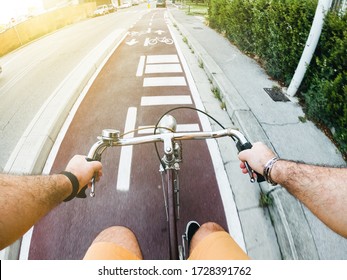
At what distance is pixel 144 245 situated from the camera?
2641 mm

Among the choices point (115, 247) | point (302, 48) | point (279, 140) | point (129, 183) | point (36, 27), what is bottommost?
point (36, 27)

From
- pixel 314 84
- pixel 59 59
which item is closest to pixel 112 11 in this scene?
pixel 59 59

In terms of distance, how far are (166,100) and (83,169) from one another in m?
4.35

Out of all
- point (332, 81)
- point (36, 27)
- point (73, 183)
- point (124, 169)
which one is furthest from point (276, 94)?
point (36, 27)

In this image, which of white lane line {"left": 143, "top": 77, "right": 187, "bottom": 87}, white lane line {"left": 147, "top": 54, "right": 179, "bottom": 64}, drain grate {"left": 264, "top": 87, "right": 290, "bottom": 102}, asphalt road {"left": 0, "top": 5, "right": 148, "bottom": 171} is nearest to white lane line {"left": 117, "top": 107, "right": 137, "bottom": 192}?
asphalt road {"left": 0, "top": 5, "right": 148, "bottom": 171}

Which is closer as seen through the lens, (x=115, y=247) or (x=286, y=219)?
(x=115, y=247)

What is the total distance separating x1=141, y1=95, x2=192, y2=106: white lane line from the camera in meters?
5.56

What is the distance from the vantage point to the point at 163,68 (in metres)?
7.80

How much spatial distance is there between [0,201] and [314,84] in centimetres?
496

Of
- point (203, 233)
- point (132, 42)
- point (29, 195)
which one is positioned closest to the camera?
point (29, 195)

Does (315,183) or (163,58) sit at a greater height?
(315,183)

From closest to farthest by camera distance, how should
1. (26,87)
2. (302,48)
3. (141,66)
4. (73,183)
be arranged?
(73,183) < (302,48) < (26,87) < (141,66)

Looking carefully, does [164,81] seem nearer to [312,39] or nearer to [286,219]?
[312,39]

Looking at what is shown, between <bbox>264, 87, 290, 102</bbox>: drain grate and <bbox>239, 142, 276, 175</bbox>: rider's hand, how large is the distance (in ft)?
13.0
